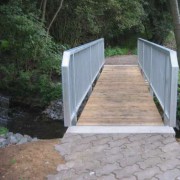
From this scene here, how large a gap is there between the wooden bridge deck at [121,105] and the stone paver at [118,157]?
671mm

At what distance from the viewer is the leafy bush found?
9.27 m

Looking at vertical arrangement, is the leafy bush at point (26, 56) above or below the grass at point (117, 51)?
above

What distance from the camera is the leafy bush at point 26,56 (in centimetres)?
927

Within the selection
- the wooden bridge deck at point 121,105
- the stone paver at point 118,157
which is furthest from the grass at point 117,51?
the stone paver at point 118,157

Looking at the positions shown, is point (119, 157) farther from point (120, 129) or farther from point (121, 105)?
point (121, 105)

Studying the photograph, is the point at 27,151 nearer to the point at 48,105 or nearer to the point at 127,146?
the point at 127,146

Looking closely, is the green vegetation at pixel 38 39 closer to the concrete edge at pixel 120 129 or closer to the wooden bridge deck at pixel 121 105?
the wooden bridge deck at pixel 121 105

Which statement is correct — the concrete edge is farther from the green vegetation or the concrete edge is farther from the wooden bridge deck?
the green vegetation

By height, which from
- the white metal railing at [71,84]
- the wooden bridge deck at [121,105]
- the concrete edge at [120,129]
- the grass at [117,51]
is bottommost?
the grass at [117,51]

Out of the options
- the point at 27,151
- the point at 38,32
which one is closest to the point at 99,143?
the point at 27,151

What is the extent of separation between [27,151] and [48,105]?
6.70 m

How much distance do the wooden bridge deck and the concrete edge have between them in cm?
20

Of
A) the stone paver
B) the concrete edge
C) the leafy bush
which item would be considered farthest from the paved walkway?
the leafy bush

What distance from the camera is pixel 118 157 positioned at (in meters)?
3.85
